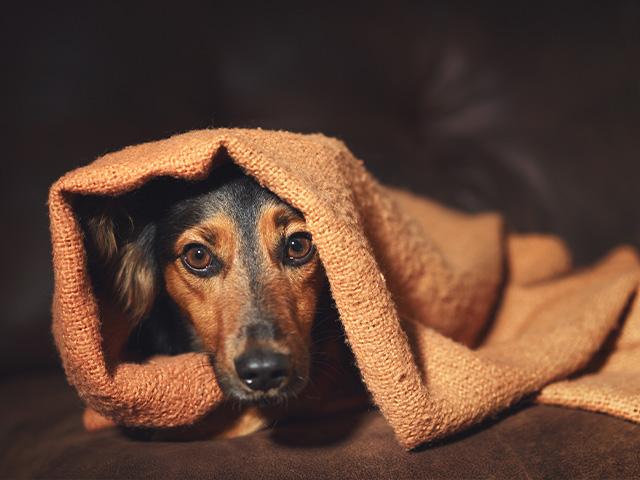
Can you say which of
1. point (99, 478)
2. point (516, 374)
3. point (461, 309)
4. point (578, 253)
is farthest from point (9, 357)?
point (578, 253)

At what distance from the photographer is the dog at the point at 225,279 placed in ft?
3.92

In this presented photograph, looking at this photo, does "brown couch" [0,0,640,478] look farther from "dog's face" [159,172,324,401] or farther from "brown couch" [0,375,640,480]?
"dog's face" [159,172,324,401]

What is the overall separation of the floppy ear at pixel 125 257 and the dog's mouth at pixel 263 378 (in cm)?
32

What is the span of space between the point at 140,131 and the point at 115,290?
2.30 feet

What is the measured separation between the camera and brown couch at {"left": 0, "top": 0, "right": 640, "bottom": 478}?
1838 mm

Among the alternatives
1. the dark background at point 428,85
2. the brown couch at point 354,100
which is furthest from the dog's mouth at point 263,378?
the dark background at point 428,85

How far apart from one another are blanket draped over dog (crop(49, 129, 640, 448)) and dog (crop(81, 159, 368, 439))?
0.25 ft

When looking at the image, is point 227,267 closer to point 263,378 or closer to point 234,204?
point 234,204

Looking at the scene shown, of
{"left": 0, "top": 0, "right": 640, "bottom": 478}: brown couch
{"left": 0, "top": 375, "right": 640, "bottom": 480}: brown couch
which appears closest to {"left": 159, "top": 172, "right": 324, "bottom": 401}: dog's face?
{"left": 0, "top": 375, "right": 640, "bottom": 480}: brown couch

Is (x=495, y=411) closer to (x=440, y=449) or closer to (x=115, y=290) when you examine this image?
(x=440, y=449)

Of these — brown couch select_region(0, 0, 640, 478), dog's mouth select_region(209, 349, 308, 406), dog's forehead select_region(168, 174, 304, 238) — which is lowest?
dog's mouth select_region(209, 349, 308, 406)

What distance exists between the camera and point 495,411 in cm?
118

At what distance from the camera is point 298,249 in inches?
51.4

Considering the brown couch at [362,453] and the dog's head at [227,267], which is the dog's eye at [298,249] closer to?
the dog's head at [227,267]
